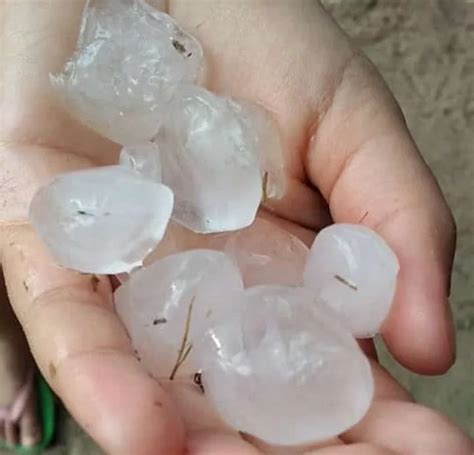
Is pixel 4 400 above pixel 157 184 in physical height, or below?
below

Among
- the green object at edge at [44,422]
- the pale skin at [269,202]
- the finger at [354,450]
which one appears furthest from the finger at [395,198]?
the green object at edge at [44,422]

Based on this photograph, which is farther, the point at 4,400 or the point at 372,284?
the point at 4,400

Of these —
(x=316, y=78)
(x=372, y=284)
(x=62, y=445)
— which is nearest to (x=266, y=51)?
(x=316, y=78)

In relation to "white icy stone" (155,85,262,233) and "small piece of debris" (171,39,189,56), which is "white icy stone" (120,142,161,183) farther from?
"small piece of debris" (171,39,189,56)

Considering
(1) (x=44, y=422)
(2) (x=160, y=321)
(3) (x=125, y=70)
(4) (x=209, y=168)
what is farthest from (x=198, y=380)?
(1) (x=44, y=422)

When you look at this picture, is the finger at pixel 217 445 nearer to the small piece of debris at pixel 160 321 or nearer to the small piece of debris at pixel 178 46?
the small piece of debris at pixel 160 321

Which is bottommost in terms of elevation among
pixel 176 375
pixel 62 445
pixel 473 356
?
pixel 62 445

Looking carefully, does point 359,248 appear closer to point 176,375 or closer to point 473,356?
point 176,375
